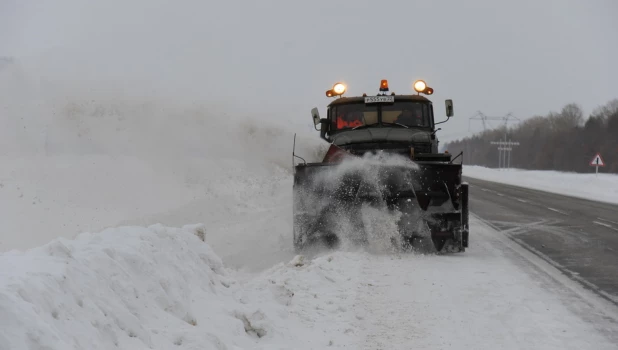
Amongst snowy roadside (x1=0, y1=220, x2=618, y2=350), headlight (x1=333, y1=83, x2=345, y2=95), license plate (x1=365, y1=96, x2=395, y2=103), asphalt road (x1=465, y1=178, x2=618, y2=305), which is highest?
headlight (x1=333, y1=83, x2=345, y2=95)

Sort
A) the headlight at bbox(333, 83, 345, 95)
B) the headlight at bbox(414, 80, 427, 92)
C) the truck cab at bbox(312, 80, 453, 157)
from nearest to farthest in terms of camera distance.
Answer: the truck cab at bbox(312, 80, 453, 157) < the headlight at bbox(414, 80, 427, 92) < the headlight at bbox(333, 83, 345, 95)

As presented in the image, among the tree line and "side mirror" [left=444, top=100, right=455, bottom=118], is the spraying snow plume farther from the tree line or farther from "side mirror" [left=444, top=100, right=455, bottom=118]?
the tree line

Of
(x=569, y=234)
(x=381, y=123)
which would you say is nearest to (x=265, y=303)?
(x=381, y=123)

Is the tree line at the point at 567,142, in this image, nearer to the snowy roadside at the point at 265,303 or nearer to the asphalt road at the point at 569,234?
the asphalt road at the point at 569,234

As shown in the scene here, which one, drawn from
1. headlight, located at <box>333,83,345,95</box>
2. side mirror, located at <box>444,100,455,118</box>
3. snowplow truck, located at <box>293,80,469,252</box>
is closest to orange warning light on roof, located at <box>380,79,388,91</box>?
headlight, located at <box>333,83,345,95</box>

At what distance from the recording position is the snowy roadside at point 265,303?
302cm

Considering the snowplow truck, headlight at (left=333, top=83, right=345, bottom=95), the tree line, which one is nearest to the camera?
the snowplow truck

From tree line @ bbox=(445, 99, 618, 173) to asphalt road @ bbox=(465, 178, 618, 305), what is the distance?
58.2 meters

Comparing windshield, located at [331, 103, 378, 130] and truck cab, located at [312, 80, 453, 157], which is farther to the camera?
windshield, located at [331, 103, 378, 130]

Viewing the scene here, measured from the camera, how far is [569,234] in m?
11.1

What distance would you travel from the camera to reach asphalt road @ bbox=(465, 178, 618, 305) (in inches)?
284

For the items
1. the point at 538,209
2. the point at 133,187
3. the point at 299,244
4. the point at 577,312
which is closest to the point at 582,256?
the point at 577,312

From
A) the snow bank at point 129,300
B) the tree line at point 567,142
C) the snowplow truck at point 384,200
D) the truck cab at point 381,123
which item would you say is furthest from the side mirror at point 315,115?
the tree line at point 567,142

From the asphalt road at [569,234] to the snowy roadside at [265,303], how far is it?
21.4 inches
